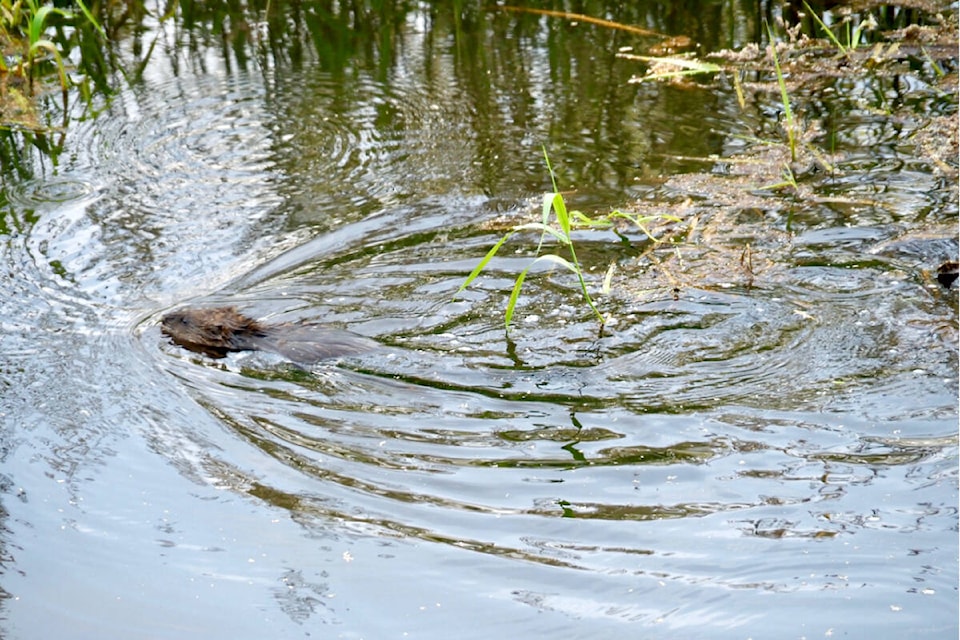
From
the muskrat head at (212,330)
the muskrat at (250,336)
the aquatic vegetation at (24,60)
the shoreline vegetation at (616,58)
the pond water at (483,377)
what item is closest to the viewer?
the pond water at (483,377)

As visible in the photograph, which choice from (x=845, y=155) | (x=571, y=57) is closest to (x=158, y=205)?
(x=571, y=57)

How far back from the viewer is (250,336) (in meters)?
5.08

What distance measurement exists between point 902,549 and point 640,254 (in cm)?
245

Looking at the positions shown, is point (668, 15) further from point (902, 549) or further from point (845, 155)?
point (902, 549)

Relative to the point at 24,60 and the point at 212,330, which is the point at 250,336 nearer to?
the point at 212,330

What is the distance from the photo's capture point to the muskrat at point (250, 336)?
4879 millimetres

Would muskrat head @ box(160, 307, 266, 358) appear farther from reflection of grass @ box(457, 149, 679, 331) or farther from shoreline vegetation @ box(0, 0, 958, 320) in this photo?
shoreline vegetation @ box(0, 0, 958, 320)

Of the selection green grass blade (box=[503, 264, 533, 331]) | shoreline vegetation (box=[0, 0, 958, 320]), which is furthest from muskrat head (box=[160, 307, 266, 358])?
shoreline vegetation (box=[0, 0, 958, 320])

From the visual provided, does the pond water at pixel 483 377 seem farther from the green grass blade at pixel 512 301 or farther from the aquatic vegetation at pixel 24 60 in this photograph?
the aquatic vegetation at pixel 24 60

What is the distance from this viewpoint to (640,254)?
563 cm

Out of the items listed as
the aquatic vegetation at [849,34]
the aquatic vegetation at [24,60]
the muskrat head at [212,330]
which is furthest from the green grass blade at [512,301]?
the aquatic vegetation at [24,60]

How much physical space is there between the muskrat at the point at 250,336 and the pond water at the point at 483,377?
74mm

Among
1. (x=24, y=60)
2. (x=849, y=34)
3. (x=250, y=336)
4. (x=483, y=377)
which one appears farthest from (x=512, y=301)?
(x=24, y=60)

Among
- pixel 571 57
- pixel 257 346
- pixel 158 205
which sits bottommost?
pixel 257 346
